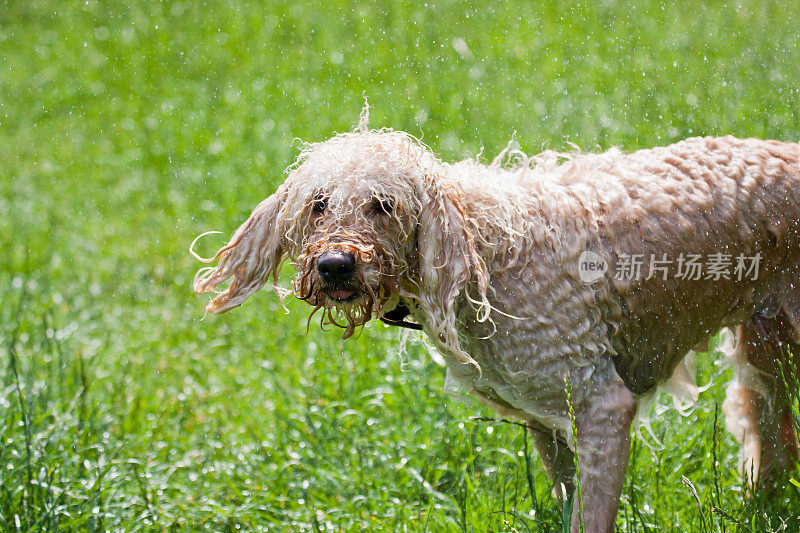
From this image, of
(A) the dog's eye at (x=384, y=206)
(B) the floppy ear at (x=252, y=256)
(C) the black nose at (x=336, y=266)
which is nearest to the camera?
(C) the black nose at (x=336, y=266)

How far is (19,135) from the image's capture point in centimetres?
1016

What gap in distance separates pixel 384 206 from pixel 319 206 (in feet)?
0.76

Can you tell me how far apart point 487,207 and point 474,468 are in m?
1.51

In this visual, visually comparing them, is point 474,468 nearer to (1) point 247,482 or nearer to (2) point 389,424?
(2) point 389,424

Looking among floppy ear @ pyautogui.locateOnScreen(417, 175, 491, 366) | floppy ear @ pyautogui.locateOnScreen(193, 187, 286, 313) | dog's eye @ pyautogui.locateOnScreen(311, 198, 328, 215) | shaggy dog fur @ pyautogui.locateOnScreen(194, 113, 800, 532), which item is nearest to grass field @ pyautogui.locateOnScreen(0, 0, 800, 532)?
shaggy dog fur @ pyautogui.locateOnScreen(194, 113, 800, 532)

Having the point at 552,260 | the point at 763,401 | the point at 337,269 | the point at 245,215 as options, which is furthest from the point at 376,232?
the point at 245,215

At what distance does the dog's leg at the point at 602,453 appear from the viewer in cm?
326

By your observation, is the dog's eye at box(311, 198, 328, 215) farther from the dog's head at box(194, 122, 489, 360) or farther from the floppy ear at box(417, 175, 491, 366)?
the floppy ear at box(417, 175, 491, 366)

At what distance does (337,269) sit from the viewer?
300 cm

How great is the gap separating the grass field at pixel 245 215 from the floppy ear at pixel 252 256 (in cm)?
71

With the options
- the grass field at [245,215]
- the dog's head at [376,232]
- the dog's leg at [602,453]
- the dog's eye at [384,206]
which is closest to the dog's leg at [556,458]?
the grass field at [245,215]

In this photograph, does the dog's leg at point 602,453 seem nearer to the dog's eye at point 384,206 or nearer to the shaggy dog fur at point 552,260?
the shaggy dog fur at point 552,260

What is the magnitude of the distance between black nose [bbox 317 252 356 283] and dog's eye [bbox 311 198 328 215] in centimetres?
28

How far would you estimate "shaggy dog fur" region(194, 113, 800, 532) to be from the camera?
3.20 meters
